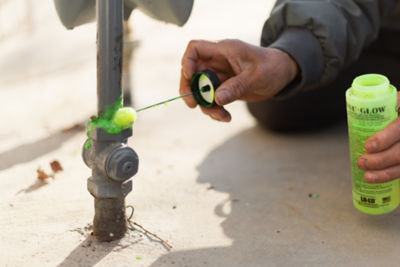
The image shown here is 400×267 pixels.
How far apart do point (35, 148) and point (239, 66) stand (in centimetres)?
76

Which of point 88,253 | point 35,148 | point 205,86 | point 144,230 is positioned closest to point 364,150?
point 205,86

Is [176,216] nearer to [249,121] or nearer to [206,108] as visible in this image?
[206,108]

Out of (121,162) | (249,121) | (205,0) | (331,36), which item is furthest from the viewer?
(205,0)

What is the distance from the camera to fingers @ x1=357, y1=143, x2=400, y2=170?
4.17 feet

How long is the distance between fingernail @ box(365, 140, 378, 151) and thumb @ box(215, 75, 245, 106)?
32 cm

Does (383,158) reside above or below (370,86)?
below

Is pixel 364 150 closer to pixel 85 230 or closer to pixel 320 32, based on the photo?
pixel 320 32

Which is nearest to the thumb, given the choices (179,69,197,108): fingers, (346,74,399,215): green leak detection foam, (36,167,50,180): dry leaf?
(179,69,197,108): fingers

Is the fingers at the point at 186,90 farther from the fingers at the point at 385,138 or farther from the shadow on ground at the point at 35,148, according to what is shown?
the shadow on ground at the point at 35,148

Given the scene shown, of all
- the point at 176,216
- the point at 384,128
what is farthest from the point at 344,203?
the point at 176,216

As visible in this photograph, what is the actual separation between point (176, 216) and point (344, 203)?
1.43 ft

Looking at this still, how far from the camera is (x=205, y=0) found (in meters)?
3.50

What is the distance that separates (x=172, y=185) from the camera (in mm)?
1643

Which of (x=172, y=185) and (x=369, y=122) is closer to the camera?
(x=369, y=122)
